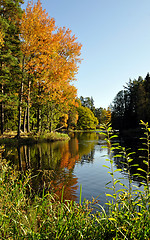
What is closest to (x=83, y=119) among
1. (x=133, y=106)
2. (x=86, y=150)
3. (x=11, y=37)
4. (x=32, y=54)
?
(x=133, y=106)

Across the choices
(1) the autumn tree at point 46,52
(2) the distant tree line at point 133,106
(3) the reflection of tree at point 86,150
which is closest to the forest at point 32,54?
(1) the autumn tree at point 46,52

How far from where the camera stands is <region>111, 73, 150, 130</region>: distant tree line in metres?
45.5

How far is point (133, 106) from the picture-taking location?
183ft

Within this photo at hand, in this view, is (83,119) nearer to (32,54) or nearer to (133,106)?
(133,106)

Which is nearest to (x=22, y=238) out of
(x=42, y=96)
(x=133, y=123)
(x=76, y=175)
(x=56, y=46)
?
(x=76, y=175)

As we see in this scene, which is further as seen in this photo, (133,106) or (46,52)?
(133,106)

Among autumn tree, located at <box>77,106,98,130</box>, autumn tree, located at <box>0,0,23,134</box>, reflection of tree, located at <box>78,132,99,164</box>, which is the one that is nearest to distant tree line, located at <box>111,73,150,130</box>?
autumn tree, located at <box>77,106,98,130</box>

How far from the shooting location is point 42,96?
73.5ft

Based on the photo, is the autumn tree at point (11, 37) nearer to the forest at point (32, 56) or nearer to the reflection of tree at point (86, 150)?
the forest at point (32, 56)

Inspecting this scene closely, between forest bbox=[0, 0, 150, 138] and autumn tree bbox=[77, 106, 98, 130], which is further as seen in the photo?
autumn tree bbox=[77, 106, 98, 130]

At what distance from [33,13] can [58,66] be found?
6083 mm

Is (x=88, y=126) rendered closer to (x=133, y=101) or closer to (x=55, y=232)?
(x=133, y=101)

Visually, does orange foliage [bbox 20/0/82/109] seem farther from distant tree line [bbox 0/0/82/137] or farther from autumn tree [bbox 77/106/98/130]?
autumn tree [bbox 77/106/98/130]

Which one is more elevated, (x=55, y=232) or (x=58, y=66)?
(x=58, y=66)
